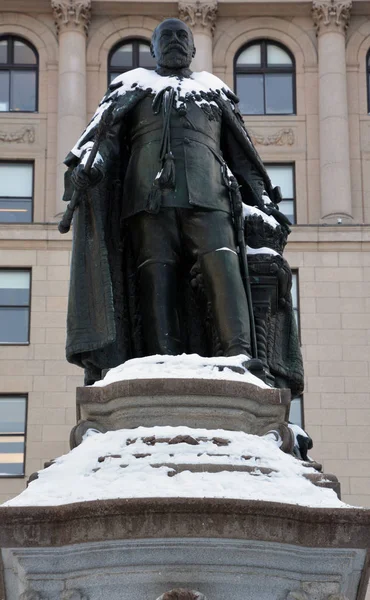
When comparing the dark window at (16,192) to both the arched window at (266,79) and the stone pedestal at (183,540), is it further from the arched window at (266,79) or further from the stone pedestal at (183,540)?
the stone pedestal at (183,540)

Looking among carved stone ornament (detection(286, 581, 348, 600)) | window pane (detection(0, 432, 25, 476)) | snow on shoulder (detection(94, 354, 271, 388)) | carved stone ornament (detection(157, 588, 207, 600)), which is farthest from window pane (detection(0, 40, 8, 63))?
carved stone ornament (detection(157, 588, 207, 600))

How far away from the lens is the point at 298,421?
4216cm

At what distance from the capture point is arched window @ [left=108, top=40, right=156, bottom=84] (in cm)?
4634

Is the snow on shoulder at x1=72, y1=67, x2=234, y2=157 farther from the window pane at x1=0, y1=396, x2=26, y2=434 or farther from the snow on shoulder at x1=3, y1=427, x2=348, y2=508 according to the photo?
the window pane at x1=0, y1=396, x2=26, y2=434

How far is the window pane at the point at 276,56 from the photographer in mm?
46625

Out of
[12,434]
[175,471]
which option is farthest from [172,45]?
[12,434]

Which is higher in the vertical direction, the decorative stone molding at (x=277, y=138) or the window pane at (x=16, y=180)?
the decorative stone molding at (x=277, y=138)

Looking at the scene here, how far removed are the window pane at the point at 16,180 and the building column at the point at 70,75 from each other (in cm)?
104

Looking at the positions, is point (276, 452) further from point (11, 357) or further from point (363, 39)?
point (363, 39)

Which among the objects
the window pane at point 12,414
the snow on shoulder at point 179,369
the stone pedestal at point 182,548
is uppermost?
the window pane at point 12,414

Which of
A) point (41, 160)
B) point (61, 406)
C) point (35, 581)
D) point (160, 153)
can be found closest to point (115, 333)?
point (160, 153)

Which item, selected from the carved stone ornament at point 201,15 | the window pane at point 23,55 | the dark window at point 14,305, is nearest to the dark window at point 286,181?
the carved stone ornament at point 201,15

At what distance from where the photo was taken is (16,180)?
4547cm

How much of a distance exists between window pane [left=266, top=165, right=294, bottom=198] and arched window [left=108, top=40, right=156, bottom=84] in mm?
4622
